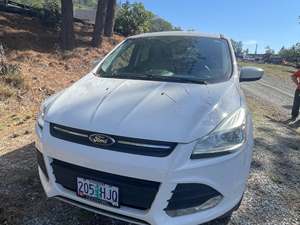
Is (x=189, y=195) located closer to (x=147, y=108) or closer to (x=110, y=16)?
(x=147, y=108)

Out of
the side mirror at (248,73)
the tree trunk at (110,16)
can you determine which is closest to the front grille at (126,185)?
the side mirror at (248,73)

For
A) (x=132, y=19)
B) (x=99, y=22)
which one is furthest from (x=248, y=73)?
(x=132, y=19)

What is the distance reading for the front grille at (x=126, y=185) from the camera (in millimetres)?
2355

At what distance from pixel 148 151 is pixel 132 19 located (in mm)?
23406

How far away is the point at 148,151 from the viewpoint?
7.79ft

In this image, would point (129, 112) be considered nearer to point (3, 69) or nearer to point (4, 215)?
point (4, 215)

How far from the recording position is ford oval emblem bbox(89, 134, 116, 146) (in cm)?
246

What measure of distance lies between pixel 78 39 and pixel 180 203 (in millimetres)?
14831

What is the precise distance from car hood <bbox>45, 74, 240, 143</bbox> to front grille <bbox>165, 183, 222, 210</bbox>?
329mm

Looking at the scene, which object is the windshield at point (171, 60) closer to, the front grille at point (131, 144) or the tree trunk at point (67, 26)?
the front grille at point (131, 144)

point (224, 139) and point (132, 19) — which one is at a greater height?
point (132, 19)

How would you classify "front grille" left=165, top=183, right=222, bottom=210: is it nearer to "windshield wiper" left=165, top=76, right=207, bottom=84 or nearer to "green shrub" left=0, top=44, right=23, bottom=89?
"windshield wiper" left=165, top=76, right=207, bottom=84

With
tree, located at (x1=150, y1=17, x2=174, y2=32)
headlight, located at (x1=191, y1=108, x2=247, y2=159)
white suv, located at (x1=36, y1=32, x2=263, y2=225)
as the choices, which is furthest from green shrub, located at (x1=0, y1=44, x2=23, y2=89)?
tree, located at (x1=150, y1=17, x2=174, y2=32)

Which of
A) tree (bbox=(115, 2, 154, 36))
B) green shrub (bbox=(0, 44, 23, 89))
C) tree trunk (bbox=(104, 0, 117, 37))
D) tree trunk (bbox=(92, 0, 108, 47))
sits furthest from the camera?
tree (bbox=(115, 2, 154, 36))
